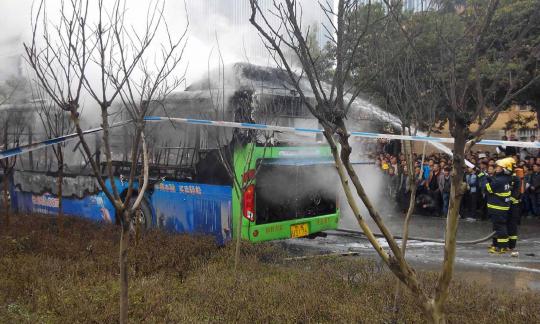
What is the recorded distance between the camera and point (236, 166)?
7.10 meters

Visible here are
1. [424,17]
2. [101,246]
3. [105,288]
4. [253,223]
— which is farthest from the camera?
[253,223]

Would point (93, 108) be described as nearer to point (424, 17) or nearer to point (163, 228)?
point (163, 228)

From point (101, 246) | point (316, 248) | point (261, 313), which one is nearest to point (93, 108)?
point (101, 246)

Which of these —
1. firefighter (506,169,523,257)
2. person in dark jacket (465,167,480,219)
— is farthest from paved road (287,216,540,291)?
person in dark jacket (465,167,480,219)

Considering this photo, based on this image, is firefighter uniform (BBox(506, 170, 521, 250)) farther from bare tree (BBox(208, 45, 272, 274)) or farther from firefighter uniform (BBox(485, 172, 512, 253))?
bare tree (BBox(208, 45, 272, 274))

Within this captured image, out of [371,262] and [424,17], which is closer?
[424,17]

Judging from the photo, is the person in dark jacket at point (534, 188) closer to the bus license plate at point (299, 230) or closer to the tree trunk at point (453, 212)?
the bus license plate at point (299, 230)

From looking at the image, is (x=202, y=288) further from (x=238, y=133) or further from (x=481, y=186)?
(x=481, y=186)

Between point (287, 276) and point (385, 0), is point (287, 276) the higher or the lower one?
the lower one

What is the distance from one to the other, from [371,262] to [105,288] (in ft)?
10.4

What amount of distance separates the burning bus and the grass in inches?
26.0

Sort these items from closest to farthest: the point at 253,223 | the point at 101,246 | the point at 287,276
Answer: the point at 287,276
the point at 101,246
the point at 253,223

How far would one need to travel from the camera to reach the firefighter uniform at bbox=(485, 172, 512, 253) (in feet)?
26.9

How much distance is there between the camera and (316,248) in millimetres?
8797
